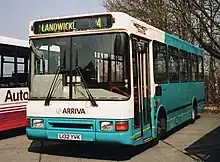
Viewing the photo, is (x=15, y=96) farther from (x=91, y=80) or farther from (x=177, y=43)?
(x=177, y=43)

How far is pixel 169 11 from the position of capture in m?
21.3

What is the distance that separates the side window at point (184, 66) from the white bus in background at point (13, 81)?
494 centimetres

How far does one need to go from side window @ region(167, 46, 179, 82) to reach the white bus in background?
444 centimetres

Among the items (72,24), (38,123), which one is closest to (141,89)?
(72,24)

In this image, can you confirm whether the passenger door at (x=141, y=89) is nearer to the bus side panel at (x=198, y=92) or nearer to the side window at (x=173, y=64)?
the side window at (x=173, y=64)

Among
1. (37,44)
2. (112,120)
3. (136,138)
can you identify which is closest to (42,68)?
(37,44)

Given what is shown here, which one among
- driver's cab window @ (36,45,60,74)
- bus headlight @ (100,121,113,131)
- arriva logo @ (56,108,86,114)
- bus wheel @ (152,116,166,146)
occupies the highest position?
driver's cab window @ (36,45,60,74)

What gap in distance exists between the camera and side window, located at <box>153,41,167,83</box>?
9.91 m

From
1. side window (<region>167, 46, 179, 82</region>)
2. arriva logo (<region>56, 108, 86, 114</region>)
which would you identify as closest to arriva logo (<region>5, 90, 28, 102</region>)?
arriva logo (<region>56, 108, 86, 114</region>)

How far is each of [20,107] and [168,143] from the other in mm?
4552

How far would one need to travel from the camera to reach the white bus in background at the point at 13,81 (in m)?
11.2

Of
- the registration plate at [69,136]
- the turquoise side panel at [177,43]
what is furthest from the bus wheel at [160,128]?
the registration plate at [69,136]

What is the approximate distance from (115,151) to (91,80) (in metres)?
2.18

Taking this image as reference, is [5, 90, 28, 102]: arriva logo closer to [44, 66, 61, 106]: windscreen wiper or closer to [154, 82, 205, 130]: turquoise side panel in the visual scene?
[44, 66, 61, 106]: windscreen wiper
